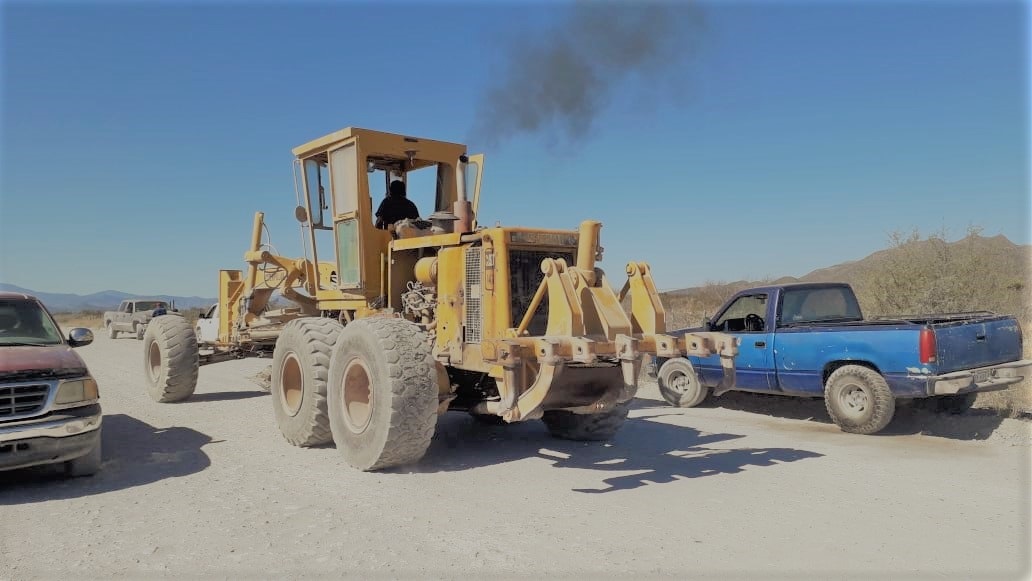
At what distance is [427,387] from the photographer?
6.25 metres

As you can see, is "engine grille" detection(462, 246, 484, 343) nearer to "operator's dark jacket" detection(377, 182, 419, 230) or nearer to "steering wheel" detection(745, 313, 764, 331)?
"operator's dark jacket" detection(377, 182, 419, 230)

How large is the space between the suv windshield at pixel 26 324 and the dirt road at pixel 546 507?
127 centimetres

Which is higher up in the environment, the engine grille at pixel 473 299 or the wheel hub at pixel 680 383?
the engine grille at pixel 473 299

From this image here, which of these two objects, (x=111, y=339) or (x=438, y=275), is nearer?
(x=438, y=275)

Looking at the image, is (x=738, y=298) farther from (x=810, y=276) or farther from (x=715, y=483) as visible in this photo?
(x=810, y=276)

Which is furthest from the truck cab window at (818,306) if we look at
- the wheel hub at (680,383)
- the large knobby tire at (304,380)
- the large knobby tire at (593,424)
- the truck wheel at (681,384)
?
the large knobby tire at (304,380)

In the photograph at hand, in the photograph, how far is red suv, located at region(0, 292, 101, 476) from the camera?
5457 millimetres

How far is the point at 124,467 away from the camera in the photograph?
6.55m

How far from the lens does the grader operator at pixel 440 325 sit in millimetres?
6113

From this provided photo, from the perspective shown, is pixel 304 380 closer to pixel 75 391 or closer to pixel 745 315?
pixel 75 391

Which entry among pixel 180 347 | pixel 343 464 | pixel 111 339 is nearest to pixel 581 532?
pixel 343 464

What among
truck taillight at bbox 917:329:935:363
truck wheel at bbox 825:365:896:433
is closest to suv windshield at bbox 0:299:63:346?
truck wheel at bbox 825:365:896:433

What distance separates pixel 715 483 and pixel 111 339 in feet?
99.4

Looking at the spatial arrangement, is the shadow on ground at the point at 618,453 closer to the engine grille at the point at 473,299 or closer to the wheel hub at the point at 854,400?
the engine grille at the point at 473,299
